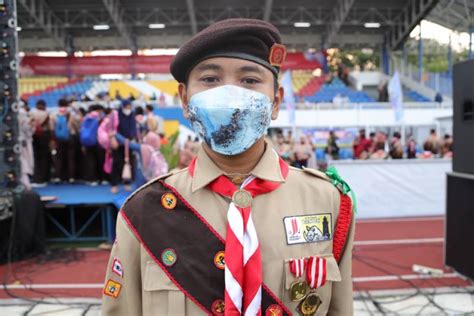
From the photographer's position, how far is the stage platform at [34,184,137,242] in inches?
232

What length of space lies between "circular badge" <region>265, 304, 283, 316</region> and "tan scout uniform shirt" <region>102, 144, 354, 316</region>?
1.4 inches

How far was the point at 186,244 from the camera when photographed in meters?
1.24

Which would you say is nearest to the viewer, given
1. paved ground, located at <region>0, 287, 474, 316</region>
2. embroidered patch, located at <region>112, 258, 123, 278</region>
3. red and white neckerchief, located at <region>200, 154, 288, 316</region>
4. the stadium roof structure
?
red and white neckerchief, located at <region>200, 154, 288, 316</region>

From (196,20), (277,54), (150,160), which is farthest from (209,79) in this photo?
(196,20)

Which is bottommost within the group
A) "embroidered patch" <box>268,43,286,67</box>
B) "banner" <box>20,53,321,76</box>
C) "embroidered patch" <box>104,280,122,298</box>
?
"embroidered patch" <box>104,280,122,298</box>

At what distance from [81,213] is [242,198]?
5.86 metres

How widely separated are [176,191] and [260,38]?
53 cm

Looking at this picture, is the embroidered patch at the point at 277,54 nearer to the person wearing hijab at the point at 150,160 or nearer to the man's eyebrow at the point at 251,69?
the man's eyebrow at the point at 251,69

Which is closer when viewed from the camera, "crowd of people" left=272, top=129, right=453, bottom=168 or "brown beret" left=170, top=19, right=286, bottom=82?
"brown beret" left=170, top=19, right=286, bottom=82

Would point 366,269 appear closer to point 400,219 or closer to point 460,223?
point 460,223

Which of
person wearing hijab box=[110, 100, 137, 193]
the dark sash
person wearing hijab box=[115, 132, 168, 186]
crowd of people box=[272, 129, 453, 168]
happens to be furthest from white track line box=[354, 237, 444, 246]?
the dark sash

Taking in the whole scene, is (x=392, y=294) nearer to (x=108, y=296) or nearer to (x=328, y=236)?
(x=328, y=236)

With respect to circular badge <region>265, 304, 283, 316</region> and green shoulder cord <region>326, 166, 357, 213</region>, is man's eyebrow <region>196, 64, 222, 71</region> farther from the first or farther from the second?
circular badge <region>265, 304, 283, 316</region>

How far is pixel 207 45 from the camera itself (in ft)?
4.03
